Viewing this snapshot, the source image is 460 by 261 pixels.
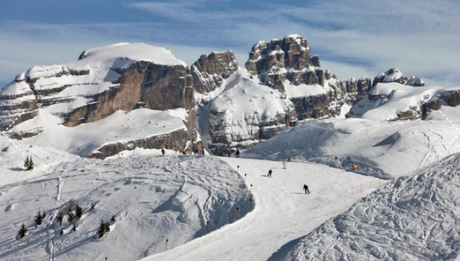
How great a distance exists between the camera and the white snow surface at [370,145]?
51.2 meters

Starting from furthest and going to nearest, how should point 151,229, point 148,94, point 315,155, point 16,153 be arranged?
1. point 148,94
2. point 16,153
3. point 315,155
4. point 151,229

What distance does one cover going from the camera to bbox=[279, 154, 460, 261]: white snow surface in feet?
72.0

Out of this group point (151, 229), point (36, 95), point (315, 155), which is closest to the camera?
point (151, 229)

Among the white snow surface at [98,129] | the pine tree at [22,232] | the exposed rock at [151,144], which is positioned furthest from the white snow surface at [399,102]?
the pine tree at [22,232]

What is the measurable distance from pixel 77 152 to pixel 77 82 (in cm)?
3706

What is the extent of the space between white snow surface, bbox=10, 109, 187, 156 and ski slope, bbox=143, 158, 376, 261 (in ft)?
303

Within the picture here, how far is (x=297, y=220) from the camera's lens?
1256 inches

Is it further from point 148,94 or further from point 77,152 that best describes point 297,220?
point 148,94

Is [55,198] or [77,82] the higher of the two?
[55,198]

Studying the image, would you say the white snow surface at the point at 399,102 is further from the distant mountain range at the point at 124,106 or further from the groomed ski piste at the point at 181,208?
the groomed ski piste at the point at 181,208

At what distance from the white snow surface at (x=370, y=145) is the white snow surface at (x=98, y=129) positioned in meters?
78.6

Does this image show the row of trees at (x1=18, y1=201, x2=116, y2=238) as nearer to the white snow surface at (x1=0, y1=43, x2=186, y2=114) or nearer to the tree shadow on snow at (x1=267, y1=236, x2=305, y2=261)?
the tree shadow on snow at (x1=267, y1=236, x2=305, y2=261)

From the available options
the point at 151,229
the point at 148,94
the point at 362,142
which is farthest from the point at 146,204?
the point at 148,94

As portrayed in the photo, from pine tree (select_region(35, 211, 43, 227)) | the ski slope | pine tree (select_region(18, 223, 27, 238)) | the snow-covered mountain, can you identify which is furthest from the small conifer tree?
the snow-covered mountain
